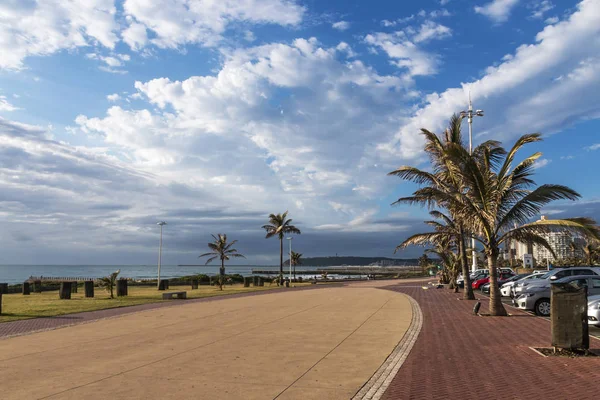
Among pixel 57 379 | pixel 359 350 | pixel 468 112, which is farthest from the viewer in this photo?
pixel 468 112

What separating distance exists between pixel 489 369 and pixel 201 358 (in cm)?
554

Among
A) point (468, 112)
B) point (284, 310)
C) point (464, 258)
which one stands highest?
point (468, 112)

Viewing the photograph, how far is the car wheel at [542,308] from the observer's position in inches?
733

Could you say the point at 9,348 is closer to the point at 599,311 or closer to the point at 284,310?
the point at 284,310

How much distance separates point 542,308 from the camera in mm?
18656

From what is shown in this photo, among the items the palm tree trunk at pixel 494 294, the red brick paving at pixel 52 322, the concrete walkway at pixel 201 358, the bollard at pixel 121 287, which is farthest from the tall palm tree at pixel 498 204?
the bollard at pixel 121 287

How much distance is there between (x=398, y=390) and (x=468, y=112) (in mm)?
37921

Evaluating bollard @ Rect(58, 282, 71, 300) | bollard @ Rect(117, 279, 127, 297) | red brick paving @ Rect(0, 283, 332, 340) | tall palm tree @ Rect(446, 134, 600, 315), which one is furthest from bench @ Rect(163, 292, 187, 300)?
tall palm tree @ Rect(446, 134, 600, 315)

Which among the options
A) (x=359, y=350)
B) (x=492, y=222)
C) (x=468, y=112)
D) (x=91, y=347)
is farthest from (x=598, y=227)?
(x=468, y=112)

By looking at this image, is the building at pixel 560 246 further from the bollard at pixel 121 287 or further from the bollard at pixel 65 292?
the bollard at pixel 65 292

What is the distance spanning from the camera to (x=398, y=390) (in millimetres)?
7426

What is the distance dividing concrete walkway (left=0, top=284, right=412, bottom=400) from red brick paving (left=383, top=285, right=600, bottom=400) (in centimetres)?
82

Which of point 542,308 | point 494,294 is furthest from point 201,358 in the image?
point 542,308

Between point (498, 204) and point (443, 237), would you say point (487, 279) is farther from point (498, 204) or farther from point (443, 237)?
point (498, 204)
